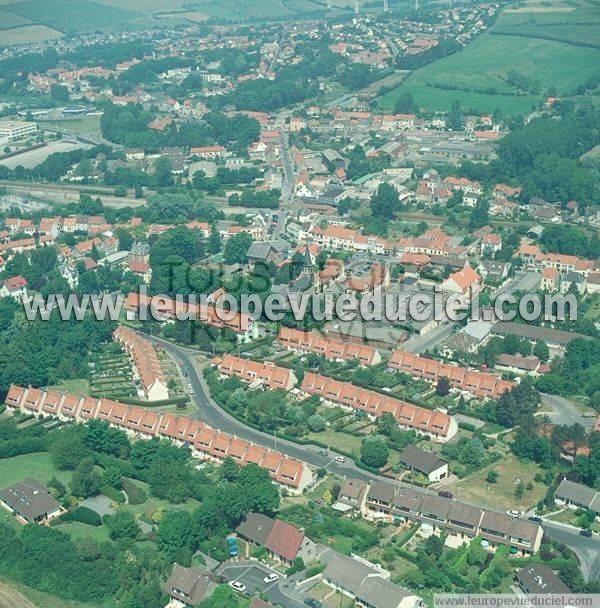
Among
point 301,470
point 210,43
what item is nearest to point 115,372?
point 301,470

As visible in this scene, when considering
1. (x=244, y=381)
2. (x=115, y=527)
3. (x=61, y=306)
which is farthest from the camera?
(x=61, y=306)

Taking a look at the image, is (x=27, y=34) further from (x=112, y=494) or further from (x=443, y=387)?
(x=112, y=494)

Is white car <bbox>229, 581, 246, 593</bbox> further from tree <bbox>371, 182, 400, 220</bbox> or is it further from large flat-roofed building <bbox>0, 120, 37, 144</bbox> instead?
large flat-roofed building <bbox>0, 120, 37, 144</bbox>

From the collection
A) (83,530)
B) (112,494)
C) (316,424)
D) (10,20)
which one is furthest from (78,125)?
(83,530)

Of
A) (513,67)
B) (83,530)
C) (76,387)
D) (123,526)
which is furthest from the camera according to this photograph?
(513,67)

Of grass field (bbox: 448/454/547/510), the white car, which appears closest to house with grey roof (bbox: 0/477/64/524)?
the white car

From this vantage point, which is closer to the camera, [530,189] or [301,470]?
[301,470]

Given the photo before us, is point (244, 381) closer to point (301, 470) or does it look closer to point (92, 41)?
point (301, 470)
